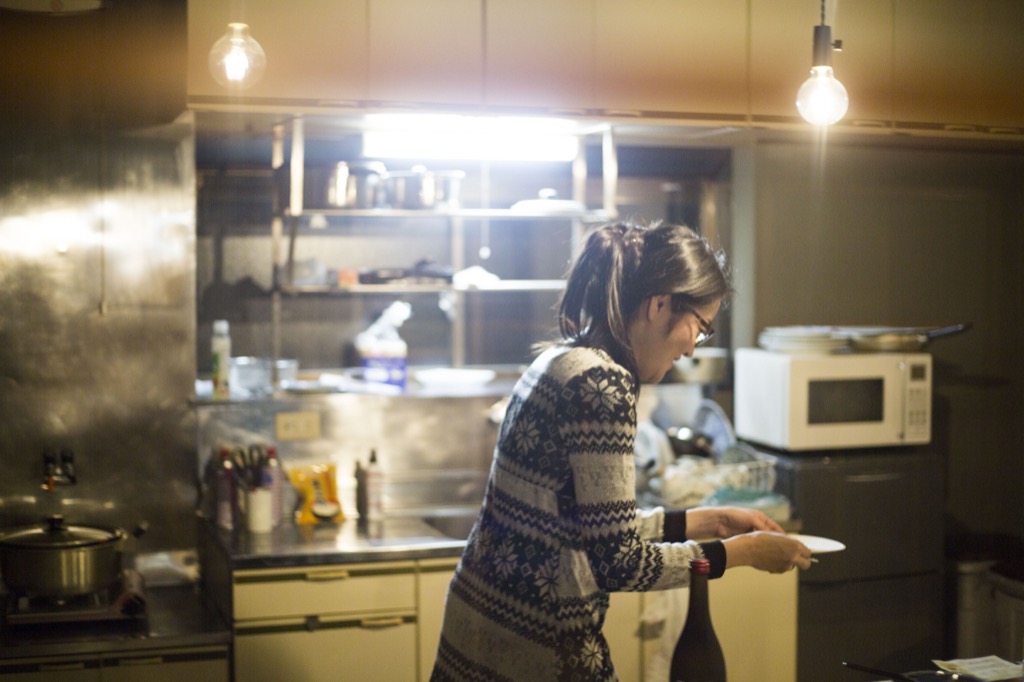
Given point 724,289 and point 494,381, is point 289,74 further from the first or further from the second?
point 724,289

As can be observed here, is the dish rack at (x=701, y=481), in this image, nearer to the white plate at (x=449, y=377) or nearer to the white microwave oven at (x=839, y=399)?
the white microwave oven at (x=839, y=399)

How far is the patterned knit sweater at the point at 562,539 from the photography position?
177 cm

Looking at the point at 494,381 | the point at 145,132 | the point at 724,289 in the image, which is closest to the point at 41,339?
the point at 145,132

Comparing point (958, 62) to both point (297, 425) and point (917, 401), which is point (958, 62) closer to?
point (917, 401)

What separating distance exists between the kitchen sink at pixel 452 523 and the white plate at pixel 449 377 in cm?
46

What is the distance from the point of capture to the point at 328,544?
3.14 metres

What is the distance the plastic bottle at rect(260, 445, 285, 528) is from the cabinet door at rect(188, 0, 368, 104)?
1055 mm

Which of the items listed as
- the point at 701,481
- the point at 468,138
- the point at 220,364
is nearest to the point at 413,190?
the point at 468,138

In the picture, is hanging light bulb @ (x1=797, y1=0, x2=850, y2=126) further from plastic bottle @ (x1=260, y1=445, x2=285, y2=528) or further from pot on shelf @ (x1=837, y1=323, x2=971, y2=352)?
plastic bottle @ (x1=260, y1=445, x2=285, y2=528)

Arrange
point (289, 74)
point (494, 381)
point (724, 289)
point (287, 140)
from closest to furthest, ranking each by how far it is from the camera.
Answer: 1. point (724, 289)
2. point (289, 74)
3. point (287, 140)
4. point (494, 381)

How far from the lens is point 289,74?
3230 millimetres

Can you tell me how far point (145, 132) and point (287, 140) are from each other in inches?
20.0

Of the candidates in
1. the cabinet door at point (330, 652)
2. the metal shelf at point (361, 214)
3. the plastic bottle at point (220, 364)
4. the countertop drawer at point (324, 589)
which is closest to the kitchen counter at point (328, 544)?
the countertop drawer at point (324, 589)

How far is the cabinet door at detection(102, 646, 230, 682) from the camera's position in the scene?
114 inches
